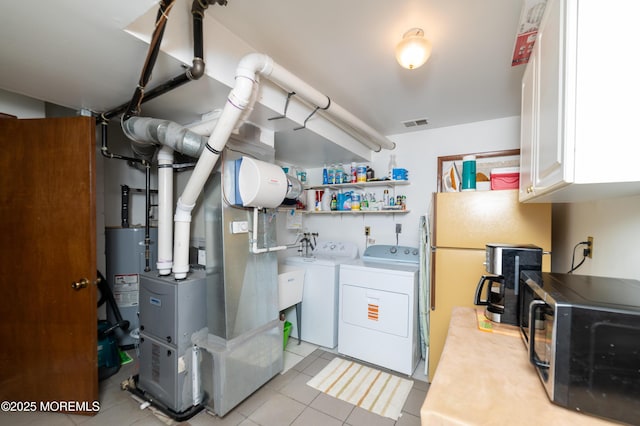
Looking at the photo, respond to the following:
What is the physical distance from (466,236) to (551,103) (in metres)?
1.27

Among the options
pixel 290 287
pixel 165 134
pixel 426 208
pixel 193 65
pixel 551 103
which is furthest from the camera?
pixel 426 208

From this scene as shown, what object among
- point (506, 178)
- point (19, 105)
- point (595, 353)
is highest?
point (19, 105)

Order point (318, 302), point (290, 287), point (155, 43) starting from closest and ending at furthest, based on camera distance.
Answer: point (155, 43)
point (290, 287)
point (318, 302)

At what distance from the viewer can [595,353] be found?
76cm

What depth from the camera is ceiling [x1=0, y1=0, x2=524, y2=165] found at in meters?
1.16

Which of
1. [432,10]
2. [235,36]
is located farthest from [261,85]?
[432,10]

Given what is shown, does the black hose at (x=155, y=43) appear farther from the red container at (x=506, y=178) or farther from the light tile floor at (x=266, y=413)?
the red container at (x=506, y=178)

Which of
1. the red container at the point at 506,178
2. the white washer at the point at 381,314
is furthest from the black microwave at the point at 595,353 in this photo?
the white washer at the point at 381,314

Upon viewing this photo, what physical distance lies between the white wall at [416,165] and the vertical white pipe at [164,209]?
1.65m

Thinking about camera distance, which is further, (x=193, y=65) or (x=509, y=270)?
(x=509, y=270)

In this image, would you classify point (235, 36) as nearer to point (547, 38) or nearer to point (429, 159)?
point (547, 38)

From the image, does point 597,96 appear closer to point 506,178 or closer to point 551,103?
point 551,103

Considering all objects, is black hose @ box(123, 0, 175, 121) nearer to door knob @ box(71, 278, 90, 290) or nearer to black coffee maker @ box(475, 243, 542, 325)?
door knob @ box(71, 278, 90, 290)

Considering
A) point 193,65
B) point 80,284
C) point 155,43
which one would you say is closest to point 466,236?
point 193,65
